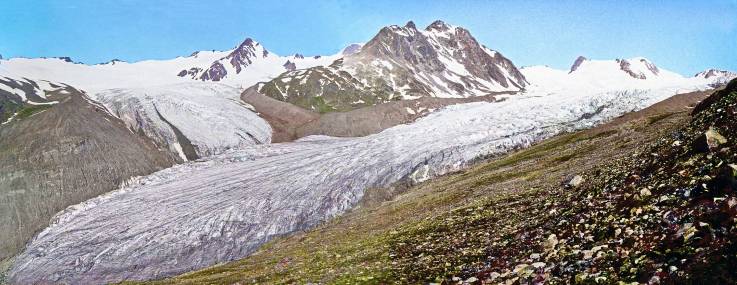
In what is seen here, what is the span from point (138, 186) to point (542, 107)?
367ft

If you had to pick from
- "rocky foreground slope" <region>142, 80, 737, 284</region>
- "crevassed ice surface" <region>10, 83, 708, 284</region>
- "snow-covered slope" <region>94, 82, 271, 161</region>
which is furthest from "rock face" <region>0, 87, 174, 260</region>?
"rocky foreground slope" <region>142, 80, 737, 284</region>

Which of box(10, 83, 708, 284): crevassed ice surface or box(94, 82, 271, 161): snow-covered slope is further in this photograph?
box(94, 82, 271, 161): snow-covered slope

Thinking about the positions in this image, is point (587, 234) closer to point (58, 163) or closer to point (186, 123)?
point (58, 163)

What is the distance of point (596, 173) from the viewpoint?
113ft

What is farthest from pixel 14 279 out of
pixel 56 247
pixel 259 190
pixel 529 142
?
pixel 529 142

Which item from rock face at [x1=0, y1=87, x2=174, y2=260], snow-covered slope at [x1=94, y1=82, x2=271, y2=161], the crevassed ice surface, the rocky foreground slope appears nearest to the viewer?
the rocky foreground slope

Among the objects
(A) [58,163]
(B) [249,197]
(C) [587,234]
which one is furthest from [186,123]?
(C) [587,234]

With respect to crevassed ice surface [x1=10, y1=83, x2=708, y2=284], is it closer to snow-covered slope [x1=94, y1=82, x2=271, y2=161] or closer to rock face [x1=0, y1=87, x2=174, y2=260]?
rock face [x1=0, y1=87, x2=174, y2=260]

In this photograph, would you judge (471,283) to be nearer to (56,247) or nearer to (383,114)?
(56,247)

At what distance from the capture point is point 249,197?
107m

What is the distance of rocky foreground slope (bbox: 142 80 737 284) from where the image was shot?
49.5 ft

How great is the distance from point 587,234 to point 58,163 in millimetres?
142611

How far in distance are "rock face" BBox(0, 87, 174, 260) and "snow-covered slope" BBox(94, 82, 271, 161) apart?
25.5 feet

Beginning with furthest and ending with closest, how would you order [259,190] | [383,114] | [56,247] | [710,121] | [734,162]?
[383,114]
[259,190]
[56,247]
[710,121]
[734,162]
